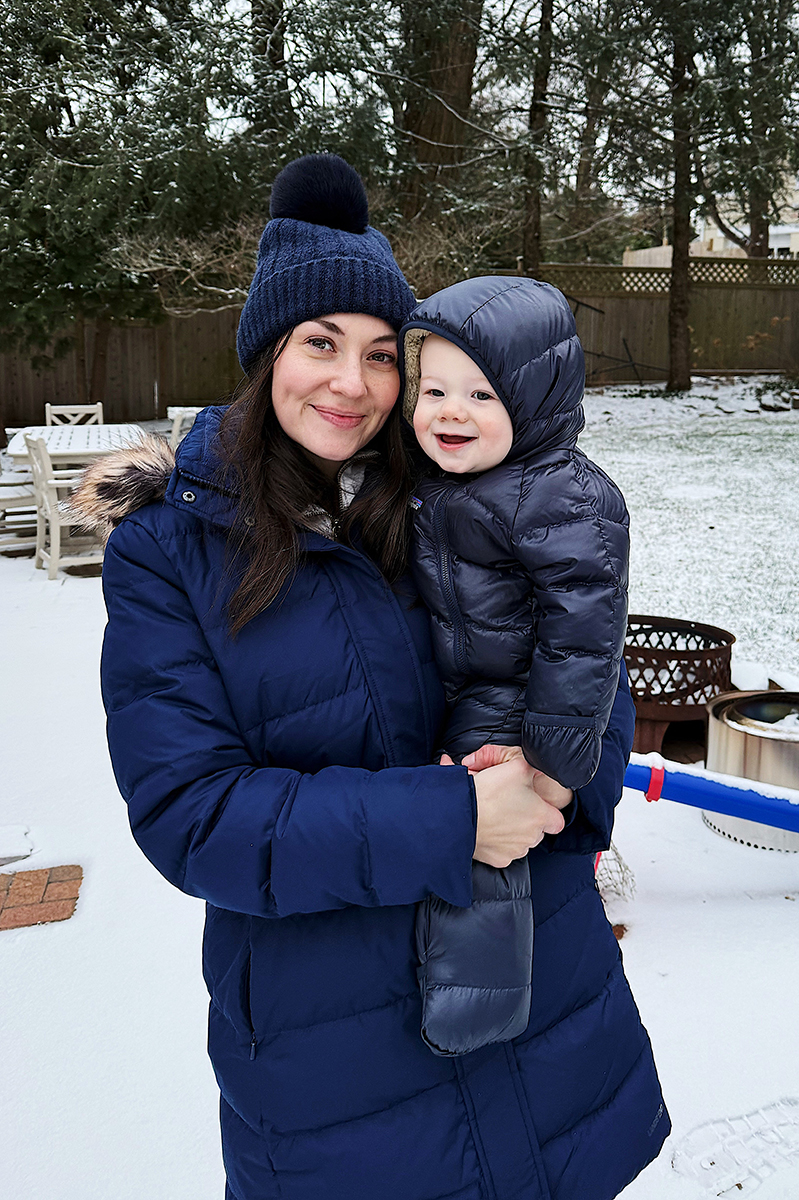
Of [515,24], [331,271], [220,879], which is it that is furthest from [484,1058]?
[515,24]

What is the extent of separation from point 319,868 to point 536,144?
12.7 metres

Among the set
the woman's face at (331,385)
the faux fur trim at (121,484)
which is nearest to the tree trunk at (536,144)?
the woman's face at (331,385)

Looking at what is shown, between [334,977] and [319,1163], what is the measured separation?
0.21 meters

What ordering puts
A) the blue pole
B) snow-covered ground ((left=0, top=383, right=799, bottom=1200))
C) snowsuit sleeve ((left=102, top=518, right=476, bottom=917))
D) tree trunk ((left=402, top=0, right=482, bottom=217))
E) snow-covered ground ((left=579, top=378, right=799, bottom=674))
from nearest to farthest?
snowsuit sleeve ((left=102, top=518, right=476, bottom=917))
snow-covered ground ((left=0, top=383, right=799, bottom=1200))
the blue pole
snow-covered ground ((left=579, top=378, right=799, bottom=674))
tree trunk ((left=402, top=0, right=482, bottom=217))

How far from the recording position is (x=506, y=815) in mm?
1100

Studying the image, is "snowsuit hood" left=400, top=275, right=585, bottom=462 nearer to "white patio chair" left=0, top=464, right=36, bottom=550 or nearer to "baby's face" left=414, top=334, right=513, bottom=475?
"baby's face" left=414, top=334, right=513, bottom=475

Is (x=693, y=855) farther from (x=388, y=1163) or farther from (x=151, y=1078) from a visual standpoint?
(x=388, y=1163)

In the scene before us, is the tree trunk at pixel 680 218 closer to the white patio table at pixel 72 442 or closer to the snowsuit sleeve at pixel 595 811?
the white patio table at pixel 72 442

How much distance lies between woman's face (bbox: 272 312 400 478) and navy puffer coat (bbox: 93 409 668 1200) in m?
0.13

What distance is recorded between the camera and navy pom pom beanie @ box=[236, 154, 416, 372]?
125 centimetres

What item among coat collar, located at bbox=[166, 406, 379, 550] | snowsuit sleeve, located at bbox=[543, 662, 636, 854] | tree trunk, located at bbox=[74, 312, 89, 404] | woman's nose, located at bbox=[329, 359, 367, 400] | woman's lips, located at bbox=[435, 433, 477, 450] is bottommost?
snowsuit sleeve, located at bbox=[543, 662, 636, 854]

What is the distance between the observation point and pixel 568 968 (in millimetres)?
1247

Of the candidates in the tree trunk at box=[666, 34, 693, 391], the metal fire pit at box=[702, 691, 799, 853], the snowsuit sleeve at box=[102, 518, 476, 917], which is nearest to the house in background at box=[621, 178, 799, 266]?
the tree trunk at box=[666, 34, 693, 391]

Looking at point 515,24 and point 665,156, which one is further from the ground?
point 515,24
